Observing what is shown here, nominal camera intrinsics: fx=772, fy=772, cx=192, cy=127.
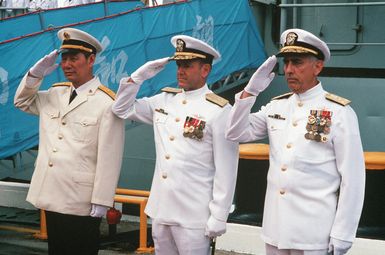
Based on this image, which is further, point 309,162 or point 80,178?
point 80,178

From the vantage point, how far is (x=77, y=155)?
16.0ft

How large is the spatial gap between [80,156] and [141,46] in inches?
168

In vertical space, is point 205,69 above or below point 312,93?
above

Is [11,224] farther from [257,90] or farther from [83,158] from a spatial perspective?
Answer: [257,90]

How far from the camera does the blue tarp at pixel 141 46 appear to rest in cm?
784

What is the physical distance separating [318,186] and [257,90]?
24.3 inches

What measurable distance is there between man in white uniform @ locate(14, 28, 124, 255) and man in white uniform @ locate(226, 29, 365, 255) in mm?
943

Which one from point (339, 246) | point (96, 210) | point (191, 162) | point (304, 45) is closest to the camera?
point (339, 246)

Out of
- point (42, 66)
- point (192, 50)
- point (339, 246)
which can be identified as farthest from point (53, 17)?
point (339, 246)

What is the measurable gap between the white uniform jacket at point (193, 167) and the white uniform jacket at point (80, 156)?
1.15 ft

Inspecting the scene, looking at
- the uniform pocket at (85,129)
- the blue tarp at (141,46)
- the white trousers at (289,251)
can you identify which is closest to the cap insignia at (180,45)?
the uniform pocket at (85,129)

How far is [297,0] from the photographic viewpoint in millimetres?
11148

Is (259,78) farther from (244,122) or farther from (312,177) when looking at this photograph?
(312,177)

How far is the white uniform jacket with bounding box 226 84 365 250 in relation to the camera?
4074mm
